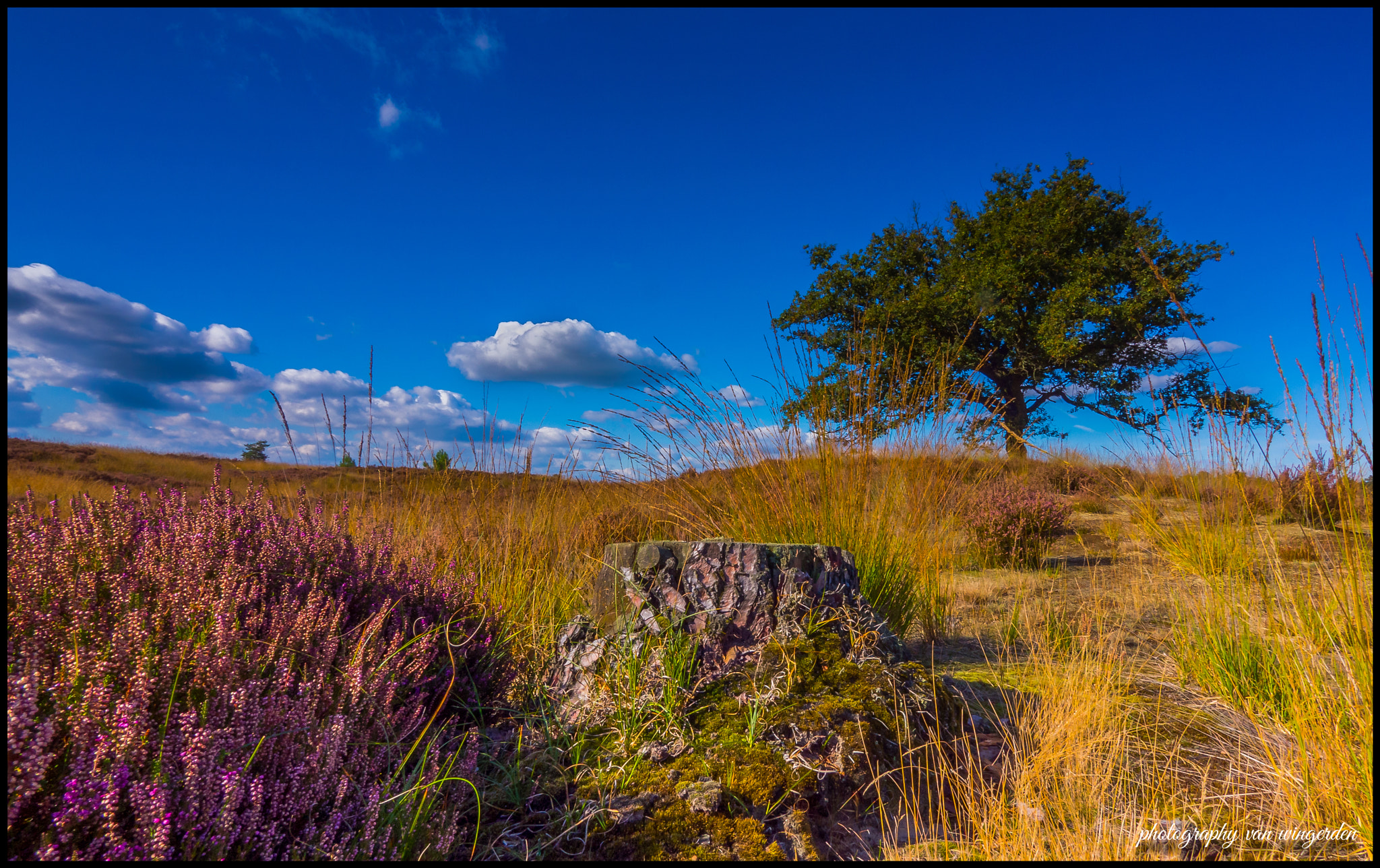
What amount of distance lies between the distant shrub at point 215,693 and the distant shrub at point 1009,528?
5.32 meters

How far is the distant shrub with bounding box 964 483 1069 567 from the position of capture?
614 centimetres

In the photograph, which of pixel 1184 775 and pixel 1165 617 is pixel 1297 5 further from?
pixel 1165 617

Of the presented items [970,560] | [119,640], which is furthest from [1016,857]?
[970,560]

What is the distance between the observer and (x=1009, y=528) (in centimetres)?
623

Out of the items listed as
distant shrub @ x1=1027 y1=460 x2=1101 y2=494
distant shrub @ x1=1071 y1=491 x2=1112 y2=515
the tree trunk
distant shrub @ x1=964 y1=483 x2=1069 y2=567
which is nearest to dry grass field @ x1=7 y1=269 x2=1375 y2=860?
distant shrub @ x1=964 y1=483 x2=1069 y2=567

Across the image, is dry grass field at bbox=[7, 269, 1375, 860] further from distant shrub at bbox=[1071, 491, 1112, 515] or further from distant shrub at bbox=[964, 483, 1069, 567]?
distant shrub at bbox=[1071, 491, 1112, 515]

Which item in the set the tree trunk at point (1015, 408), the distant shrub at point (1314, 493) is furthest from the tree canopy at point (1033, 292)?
the distant shrub at point (1314, 493)

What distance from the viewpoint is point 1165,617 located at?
400 centimetres

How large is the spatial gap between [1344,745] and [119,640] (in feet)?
10.3

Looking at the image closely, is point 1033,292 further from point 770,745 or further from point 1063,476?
point 770,745

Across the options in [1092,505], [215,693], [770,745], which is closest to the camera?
[215,693]

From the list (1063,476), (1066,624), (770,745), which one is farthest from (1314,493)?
(1063,476)

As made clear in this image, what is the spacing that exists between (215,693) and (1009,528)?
21.3 ft

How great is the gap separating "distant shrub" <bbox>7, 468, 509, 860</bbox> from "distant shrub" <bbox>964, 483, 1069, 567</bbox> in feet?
17.5
